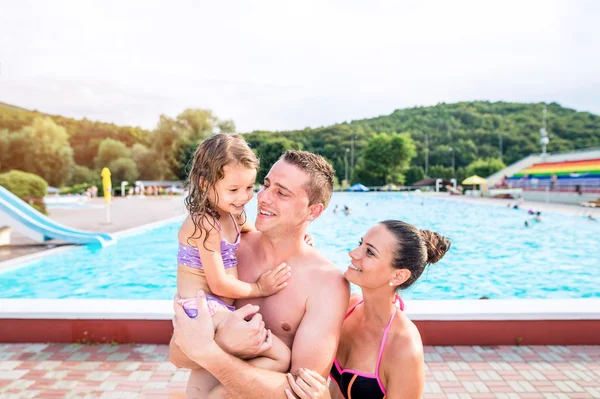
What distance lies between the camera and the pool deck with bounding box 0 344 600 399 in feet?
10.3

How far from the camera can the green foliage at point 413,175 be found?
5675 cm

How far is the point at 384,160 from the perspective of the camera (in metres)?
55.6

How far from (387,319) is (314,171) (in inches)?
23.8

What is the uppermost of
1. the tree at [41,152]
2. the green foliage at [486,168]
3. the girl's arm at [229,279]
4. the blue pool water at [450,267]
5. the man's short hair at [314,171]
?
the tree at [41,152]

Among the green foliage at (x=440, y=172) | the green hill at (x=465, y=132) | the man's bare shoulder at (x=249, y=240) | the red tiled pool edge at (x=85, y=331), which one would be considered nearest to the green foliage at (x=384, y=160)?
the green foliage at (x=440, y=172)

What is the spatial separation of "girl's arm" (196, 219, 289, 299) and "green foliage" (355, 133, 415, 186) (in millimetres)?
54741

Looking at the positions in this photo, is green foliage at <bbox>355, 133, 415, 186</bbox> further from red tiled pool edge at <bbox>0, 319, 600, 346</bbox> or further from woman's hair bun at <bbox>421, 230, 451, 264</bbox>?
woman's hair bun at <bbox>421, 230, 451, 264</bbox>

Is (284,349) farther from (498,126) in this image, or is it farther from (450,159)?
(498,126)

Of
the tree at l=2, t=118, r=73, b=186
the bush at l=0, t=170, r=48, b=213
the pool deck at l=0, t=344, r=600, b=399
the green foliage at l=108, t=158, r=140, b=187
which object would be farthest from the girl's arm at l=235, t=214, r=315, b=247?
the tree at l=2, t=118, r=73, b=186

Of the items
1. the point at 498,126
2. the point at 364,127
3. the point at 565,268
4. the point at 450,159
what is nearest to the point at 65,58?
the point at 364,127

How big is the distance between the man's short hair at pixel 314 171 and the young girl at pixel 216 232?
205 millimetres

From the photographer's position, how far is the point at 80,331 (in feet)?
12.8

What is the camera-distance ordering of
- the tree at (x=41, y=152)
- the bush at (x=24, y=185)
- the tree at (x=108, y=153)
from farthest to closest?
the tree at (x=108, y=153), the tree at (x=41, y=152), the bush at (x=24, y=185)

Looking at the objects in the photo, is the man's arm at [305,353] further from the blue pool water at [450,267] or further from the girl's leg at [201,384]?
the blue pool water at [450,267]
